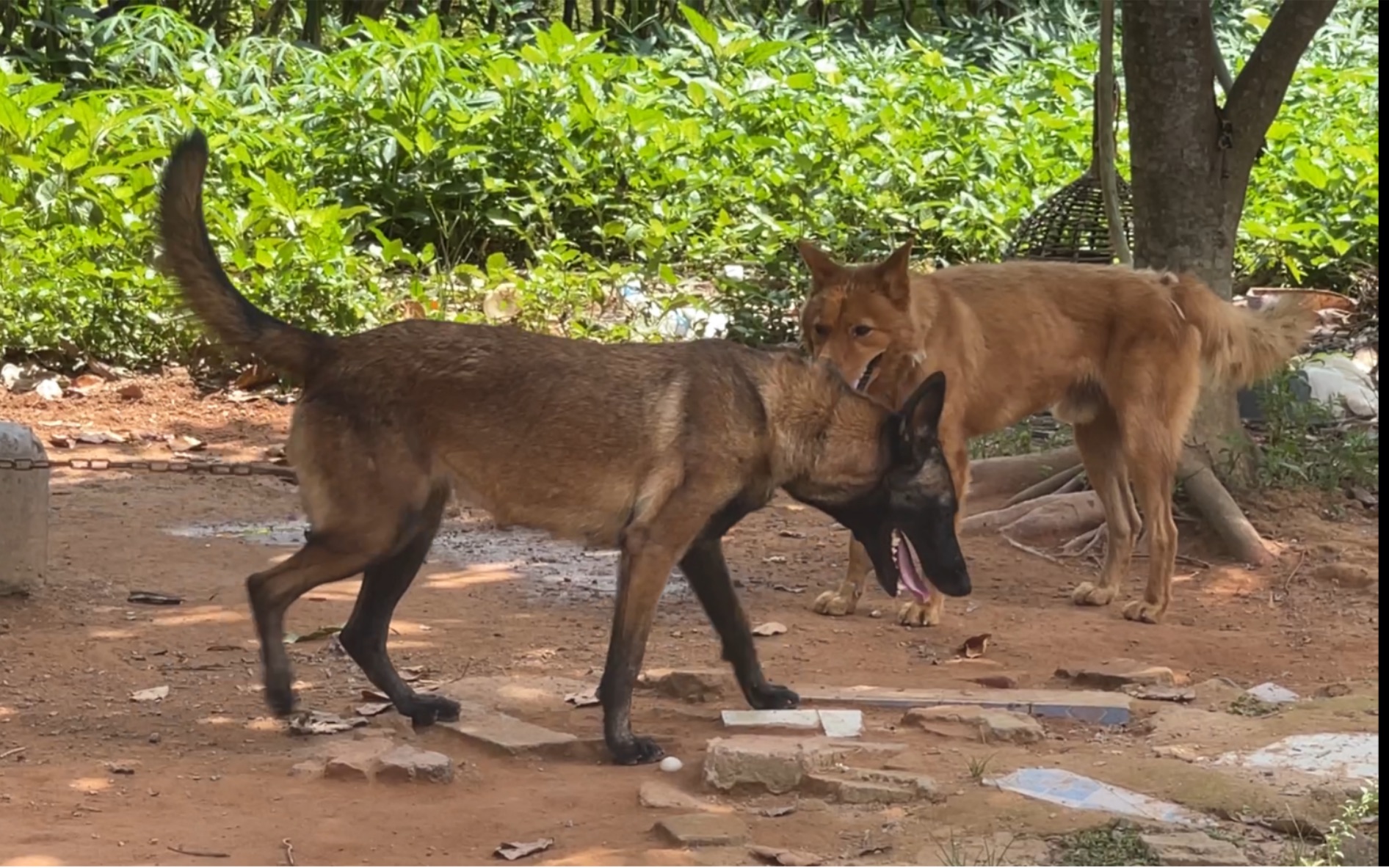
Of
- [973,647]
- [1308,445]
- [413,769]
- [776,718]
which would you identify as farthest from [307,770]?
[1308,445]

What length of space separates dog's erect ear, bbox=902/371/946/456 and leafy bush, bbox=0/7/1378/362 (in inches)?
240

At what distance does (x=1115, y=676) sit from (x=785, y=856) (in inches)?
97.6

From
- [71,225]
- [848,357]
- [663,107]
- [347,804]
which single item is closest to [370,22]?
[663,107]

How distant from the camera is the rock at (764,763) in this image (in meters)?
5.20

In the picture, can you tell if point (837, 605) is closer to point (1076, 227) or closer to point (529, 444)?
point (529, 444)

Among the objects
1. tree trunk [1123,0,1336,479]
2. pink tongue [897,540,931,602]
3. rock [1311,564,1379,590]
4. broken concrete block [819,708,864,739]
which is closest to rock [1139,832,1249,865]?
broken concrete block [819,708,864,739]

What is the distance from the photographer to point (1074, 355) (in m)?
8.04

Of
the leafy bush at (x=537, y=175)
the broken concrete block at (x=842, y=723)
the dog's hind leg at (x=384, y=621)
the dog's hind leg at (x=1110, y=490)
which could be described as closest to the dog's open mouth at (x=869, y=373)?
the dog's hind leg at (x=1110, y=490)

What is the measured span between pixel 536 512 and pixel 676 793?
1182mm

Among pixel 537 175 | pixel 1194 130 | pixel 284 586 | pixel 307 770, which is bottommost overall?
pixel 307 770

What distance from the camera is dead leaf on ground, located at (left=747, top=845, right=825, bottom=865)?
4512 millimetres

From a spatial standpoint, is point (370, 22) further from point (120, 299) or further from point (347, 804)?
point (347, 804)

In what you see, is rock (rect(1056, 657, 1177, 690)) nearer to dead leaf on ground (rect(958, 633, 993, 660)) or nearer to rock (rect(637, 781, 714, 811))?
dead leaf on ground (rect(958, 633, 993, 660))

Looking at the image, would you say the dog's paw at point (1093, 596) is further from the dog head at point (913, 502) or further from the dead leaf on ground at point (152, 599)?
the dead leaf on ground at point (152, 599)
